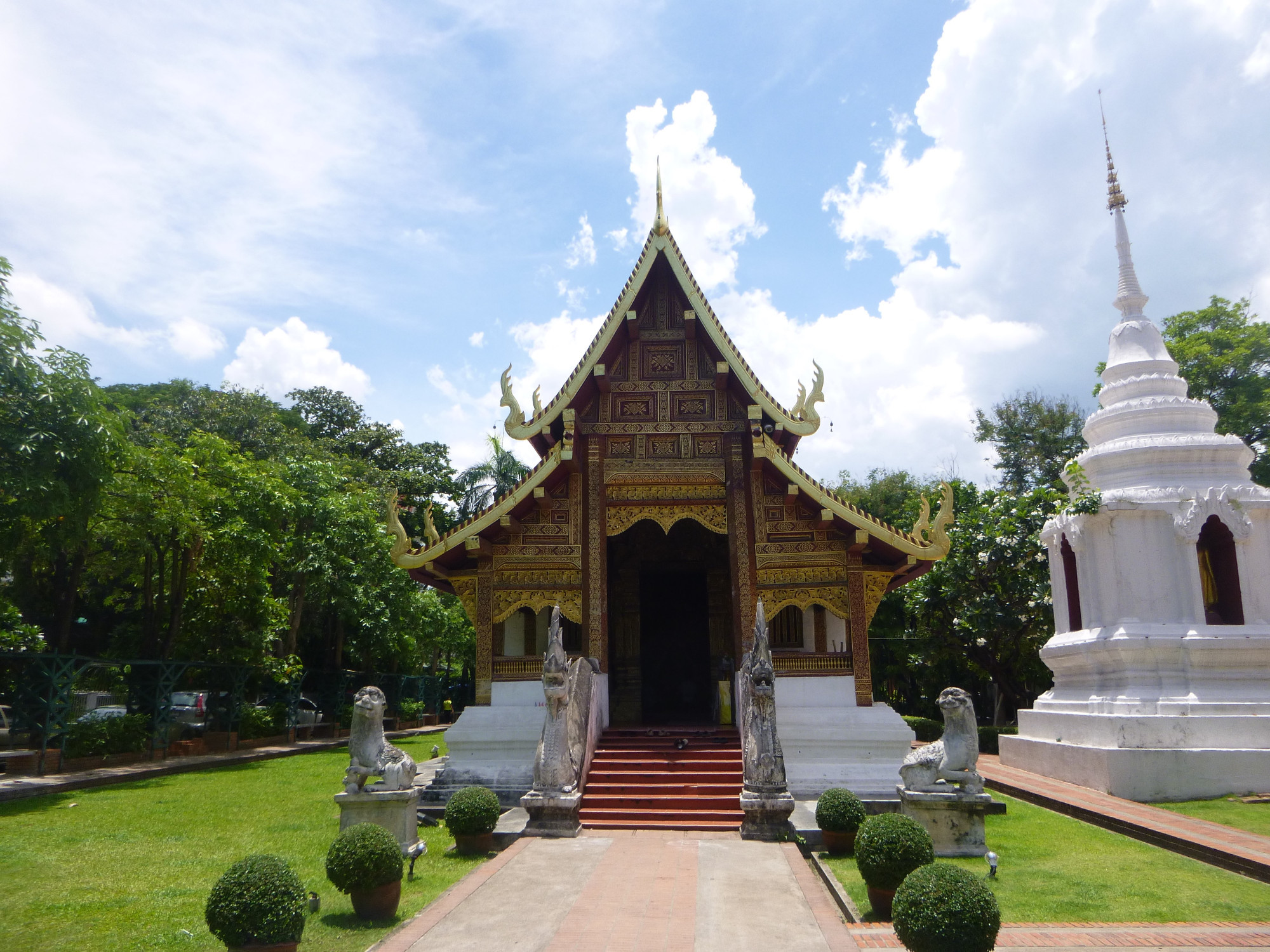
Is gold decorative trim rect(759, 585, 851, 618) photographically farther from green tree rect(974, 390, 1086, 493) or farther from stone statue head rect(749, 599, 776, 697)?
green tree rect(974, 390, 1086, 493)

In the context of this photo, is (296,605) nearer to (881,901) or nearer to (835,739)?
(835,739)

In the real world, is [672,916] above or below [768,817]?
below

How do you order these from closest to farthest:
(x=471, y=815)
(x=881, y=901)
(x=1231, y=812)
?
(x=881, y=901)
(x=471, y=815)
(x=1231, y=812)

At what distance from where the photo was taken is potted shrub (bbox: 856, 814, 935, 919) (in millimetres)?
5887

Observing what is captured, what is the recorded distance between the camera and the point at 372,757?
7832 millimetres

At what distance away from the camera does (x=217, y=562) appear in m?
19.0

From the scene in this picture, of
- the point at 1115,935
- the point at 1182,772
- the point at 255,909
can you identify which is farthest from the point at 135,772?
the point at 1182,772

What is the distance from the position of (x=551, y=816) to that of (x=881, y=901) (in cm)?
394

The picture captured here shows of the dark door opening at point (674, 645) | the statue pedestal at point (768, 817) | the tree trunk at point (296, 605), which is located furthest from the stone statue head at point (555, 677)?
the tree trunk at point (296, 605)

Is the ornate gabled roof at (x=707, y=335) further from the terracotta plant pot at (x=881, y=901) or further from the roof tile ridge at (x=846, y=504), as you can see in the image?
the terracotta plant pot at (x=881, y=901)

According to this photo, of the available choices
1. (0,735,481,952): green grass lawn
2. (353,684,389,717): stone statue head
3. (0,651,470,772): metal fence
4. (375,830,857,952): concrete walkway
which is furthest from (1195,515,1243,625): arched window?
(0,651,470,772): metal fence

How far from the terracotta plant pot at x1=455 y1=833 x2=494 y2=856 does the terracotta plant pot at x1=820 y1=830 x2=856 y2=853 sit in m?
3.27

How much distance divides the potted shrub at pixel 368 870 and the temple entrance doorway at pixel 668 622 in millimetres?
7860

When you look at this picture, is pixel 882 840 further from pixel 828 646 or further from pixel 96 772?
pixel 96 772
